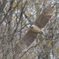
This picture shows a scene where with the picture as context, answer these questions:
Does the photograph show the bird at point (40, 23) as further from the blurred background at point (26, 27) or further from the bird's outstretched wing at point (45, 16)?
the blurred background at point (26, 27)

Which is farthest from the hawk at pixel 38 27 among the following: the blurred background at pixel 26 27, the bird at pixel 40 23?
the blurred background at pixel 26 27

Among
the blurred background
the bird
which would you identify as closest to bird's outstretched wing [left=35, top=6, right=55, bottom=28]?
the bird

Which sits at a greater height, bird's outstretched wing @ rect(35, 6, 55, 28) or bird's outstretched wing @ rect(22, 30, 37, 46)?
bird's outstretched wing @ rect(35, 6, 55, 28)

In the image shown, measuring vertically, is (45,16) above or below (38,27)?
Result: above

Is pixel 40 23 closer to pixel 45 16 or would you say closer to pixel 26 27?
pixel 45 16

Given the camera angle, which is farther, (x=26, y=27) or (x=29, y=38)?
(x=26, y=27)

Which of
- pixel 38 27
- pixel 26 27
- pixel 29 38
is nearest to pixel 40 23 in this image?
pixel 38 27

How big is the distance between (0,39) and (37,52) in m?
0.77

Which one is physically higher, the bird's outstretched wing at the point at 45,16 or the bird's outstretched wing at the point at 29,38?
the bird's outstretched wing at the point at 45,16

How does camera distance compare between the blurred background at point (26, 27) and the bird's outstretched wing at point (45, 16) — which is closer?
the bird's outstretched wing at point (45, 16)

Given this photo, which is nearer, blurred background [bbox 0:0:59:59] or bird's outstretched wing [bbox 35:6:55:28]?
bird's outstretched wing [bbox 35:6:55:28]

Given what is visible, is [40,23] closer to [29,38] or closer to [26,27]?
[29,38]

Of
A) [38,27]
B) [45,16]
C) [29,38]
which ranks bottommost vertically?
[29,38]

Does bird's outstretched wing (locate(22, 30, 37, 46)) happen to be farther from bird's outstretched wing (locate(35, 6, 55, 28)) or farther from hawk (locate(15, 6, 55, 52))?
bird's outstretched wing (locate(35, 6, 55, 28))
